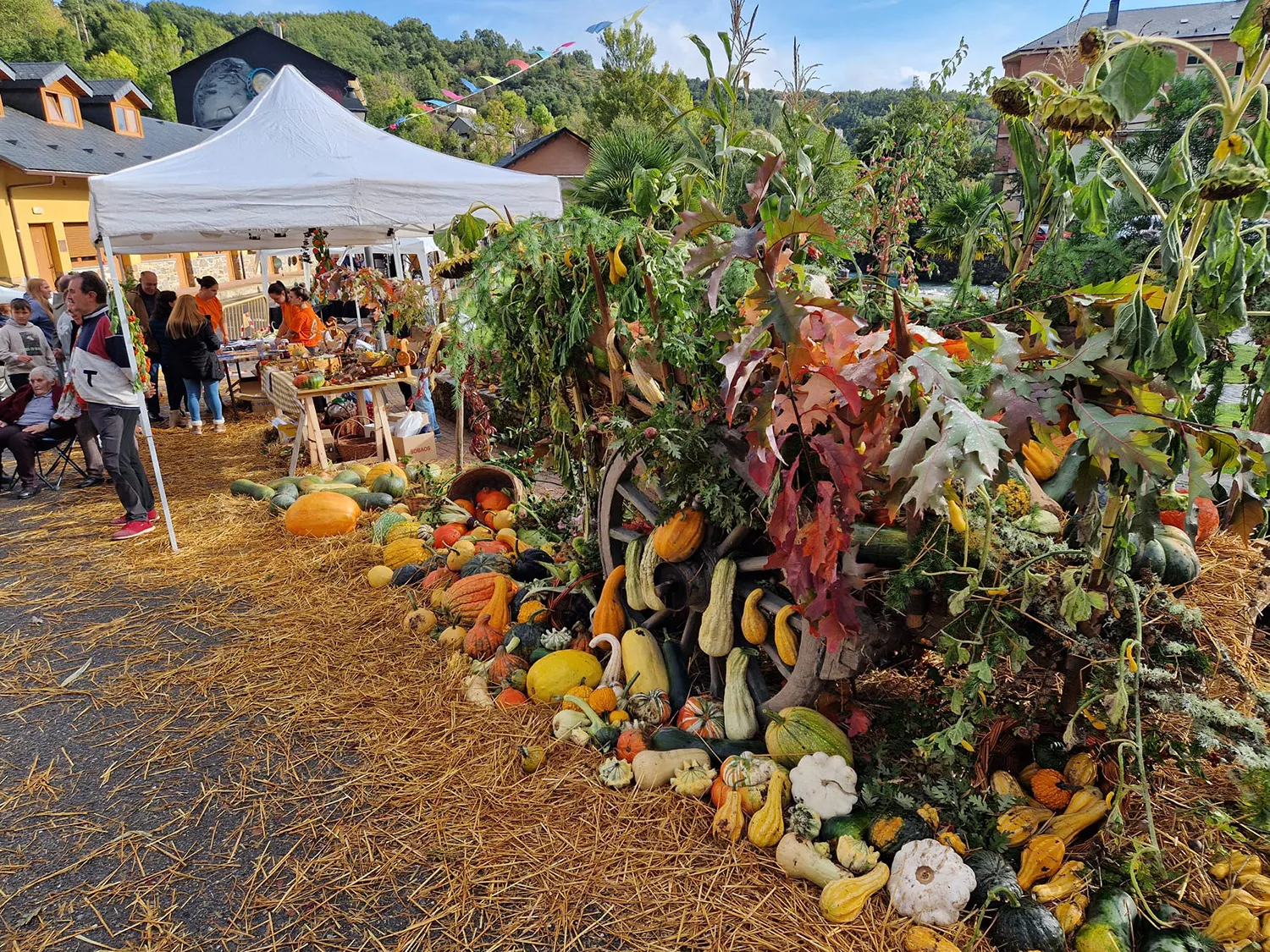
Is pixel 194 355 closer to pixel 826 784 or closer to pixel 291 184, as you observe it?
pixel 291 184

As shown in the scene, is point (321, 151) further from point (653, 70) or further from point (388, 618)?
point (653, 70)

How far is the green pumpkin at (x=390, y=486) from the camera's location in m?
5.46

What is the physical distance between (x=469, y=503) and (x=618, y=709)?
2310 mm

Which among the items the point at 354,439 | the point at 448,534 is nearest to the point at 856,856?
the point at 448,534

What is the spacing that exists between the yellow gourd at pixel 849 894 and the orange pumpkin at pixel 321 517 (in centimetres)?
396

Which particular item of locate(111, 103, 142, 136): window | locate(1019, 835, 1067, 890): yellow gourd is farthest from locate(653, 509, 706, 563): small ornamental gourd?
locate(111, 103, 142, 136): window

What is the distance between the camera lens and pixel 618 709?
2801mm

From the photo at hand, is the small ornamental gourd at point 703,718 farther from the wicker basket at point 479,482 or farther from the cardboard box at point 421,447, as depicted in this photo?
the cardboard box at point 421,447

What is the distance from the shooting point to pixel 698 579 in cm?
265

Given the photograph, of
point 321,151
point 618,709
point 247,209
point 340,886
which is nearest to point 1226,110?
point 618,709

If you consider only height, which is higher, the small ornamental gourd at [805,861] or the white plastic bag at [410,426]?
the white plastic bag at [410,426]

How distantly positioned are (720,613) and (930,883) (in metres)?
0.94

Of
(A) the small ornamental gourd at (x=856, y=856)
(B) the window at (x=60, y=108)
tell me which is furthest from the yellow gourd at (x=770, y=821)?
(B) the window at (x=60, y=108)

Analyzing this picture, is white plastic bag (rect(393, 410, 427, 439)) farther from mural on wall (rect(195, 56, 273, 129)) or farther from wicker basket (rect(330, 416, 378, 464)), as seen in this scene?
mural on wall (rect(195, 56, 273, 129))
